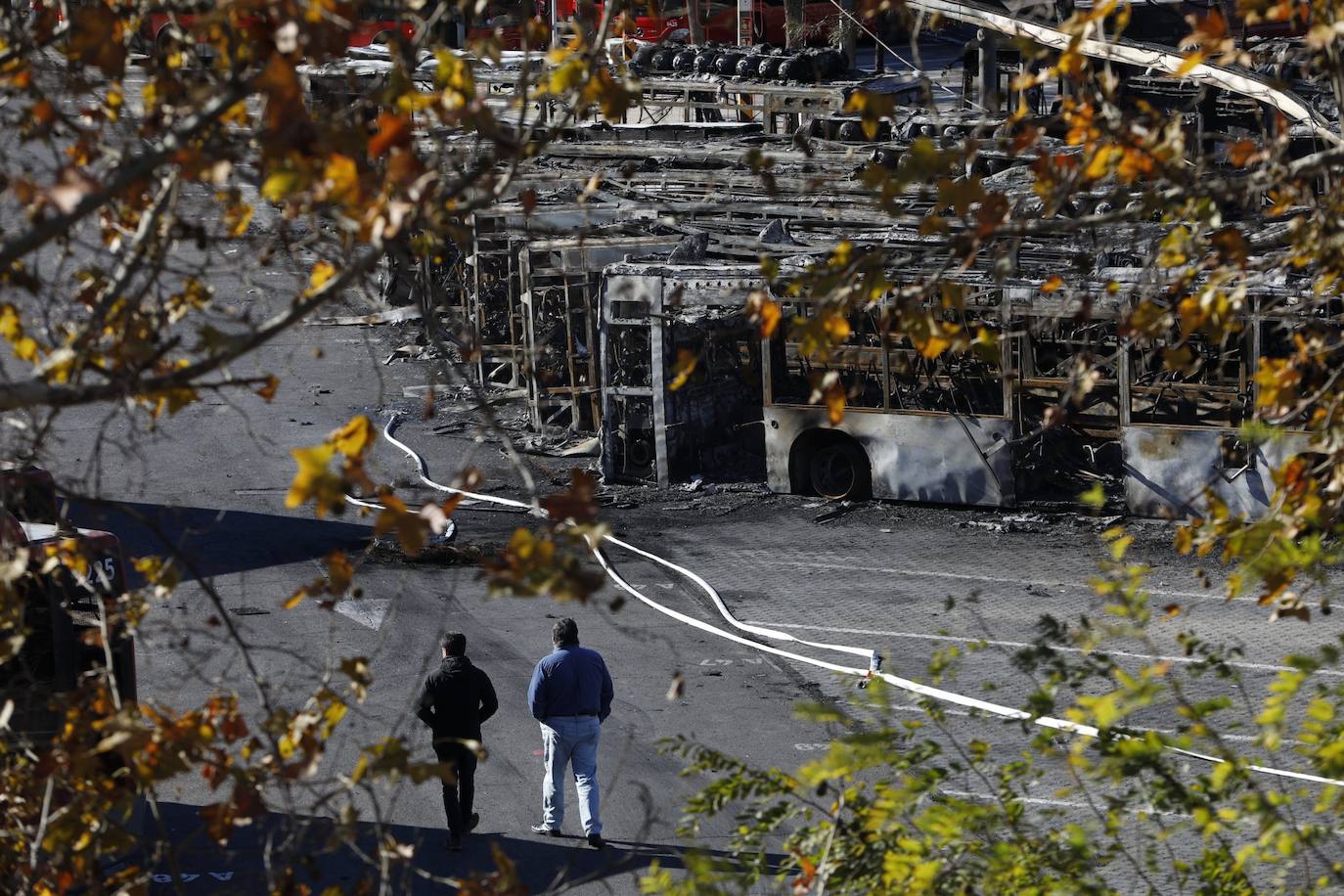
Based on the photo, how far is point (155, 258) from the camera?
452 cm

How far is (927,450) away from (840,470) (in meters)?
1.19

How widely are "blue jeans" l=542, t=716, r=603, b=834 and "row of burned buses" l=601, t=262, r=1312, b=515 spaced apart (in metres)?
6.40

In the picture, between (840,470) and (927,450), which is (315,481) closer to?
(927,450)

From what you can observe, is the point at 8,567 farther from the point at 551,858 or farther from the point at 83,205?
the point at 551,858

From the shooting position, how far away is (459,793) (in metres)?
9.84

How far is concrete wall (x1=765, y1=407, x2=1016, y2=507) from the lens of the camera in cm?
1709

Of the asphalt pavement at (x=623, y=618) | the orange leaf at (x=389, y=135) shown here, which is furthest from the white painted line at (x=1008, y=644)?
the orange leaf at (x=389, y=135)

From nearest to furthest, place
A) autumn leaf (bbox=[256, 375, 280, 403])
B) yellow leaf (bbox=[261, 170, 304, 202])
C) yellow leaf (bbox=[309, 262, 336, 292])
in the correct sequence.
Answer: yellow leaf (bbox=[261, 170, 304, 202]) < autumn leaf (bbox=[256, 375, 280, 403]) < yellow leaf (bbox=[309, 262, 336, 292])

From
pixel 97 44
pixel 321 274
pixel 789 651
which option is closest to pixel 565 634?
pixel 789 651

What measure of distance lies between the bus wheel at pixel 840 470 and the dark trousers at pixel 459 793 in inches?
348

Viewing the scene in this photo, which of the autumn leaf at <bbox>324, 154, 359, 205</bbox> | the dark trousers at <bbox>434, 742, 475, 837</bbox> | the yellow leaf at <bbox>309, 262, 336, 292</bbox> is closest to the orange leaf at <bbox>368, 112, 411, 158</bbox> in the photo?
the autumn leaf at <bbox>324, 154, 359, 205</bbox>

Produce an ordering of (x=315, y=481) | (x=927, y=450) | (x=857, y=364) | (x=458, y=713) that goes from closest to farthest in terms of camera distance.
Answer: (x=315, y=481) < (x=458, y=713) < (x=857, y=364) < (x=927, y=450)

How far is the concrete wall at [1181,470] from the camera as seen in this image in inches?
617

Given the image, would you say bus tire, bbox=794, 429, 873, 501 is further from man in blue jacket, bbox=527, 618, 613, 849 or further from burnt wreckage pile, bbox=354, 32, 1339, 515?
man in blue jacket, bbox=527, 618, 613, 849
